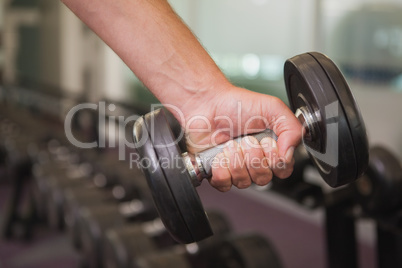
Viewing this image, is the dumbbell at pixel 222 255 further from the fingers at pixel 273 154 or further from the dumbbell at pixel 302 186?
the fingers at pixel 273 154

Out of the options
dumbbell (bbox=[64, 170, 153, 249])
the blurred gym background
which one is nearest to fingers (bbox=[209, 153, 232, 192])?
the blurred gym background

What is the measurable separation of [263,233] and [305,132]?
81.4 inches

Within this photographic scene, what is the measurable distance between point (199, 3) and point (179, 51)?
11.2 ft

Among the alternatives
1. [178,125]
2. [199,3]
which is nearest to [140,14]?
[178,125]

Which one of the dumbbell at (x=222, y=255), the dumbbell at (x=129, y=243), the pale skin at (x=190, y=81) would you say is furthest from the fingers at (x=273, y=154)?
the dumbbell at (x=129, y=243)

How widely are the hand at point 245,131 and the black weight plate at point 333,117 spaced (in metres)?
0.04

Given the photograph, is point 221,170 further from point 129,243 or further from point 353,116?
point 129,243

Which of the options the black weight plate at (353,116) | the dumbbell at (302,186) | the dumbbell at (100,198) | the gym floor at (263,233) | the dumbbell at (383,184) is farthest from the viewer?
the gym floor at (263,233)

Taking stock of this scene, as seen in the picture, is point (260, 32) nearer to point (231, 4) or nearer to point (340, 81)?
point (231, 4)

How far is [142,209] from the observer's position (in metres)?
2.21

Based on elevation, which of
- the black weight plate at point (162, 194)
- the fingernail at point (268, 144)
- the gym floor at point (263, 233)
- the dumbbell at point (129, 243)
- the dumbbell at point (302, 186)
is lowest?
the gym floor at point (263, 233)

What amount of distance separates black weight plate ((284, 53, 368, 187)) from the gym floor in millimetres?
1709

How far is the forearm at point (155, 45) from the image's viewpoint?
23.7 inches

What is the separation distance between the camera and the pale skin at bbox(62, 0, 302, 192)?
60 cm
